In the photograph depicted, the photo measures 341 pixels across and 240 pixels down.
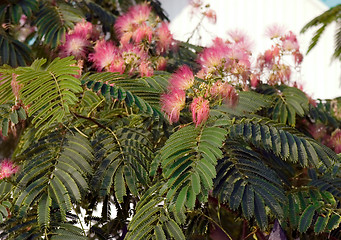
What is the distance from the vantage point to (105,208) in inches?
110

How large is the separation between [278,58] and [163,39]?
26.7 inches

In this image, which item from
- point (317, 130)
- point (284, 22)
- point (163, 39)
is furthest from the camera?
point (284, 22)

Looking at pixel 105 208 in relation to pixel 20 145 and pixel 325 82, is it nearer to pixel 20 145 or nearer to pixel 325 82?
pixel 20 145

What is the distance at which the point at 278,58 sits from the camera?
328 cm

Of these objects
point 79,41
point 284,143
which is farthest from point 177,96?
point 79,41

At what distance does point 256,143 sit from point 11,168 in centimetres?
111

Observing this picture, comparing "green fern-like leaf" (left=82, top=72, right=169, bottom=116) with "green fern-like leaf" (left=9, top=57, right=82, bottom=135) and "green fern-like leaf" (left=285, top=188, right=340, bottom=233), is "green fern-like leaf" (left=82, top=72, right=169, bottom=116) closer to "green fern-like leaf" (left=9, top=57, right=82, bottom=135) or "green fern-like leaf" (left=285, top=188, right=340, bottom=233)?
"green fern-like leaf" (left=9, top=57, right=82, bottom=135)

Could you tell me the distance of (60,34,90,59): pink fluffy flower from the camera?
3221 millimetres

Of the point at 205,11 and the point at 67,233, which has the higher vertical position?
the point at 205,11

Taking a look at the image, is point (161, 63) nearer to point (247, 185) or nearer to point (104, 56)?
point (104, 56)

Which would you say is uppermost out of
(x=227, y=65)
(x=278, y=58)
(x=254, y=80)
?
(x=278, y=58)

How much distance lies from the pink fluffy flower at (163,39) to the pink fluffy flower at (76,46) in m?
0.41

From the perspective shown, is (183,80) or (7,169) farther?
(7,169)

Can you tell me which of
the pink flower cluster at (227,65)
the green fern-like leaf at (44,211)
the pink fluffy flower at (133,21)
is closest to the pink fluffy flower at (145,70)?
the pink fluffy flower at (133,21)
